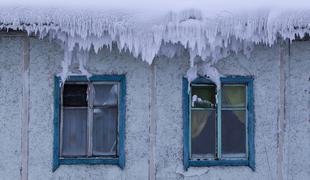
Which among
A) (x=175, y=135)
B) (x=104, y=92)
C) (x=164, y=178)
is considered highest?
(x=104, y=92)

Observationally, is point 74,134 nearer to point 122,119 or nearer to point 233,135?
point 122,119

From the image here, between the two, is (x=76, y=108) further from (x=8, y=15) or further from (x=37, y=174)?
(x=8, y=15)

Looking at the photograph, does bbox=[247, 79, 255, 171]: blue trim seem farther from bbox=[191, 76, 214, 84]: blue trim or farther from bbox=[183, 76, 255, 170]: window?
bbox=[191, 76, 214, 84]: blue trim

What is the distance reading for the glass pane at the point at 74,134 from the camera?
23.8 ft

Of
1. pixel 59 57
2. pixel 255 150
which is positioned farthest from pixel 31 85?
pixel 255 150

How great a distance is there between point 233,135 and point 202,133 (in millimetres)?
424

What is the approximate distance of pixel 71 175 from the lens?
23.4ft

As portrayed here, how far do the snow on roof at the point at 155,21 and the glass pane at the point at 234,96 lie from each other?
788 millimetres

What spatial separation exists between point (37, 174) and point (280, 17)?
12.2 feet

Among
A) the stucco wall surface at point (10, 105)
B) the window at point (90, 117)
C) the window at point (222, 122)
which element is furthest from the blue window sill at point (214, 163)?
the stucco wall surface at point (10, 105)

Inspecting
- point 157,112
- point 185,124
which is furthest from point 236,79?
point 157,112

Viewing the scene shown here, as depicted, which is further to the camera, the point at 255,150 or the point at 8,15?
the point at 255,150

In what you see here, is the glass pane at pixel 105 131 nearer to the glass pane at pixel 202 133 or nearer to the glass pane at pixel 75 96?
the glass pane at pixel 75 96

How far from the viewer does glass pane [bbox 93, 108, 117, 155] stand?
7281 mm
